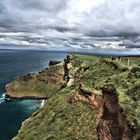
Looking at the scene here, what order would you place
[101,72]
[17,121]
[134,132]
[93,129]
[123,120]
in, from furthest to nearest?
1. [17,121]
2. [101,72]
3. [93,129]
4. [123,120]
5. [134,132]

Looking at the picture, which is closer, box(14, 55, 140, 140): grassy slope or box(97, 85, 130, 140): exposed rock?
box(97, 85, 130, 140): exposed rock

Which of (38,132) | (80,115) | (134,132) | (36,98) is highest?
(134,132)

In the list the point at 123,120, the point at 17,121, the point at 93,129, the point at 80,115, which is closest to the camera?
the point at 123,120

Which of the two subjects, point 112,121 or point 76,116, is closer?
point 112,121

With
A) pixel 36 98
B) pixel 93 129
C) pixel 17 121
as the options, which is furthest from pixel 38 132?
pixel 36 98

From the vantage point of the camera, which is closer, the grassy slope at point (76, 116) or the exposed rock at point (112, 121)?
the exposed rock at point (112, 121)

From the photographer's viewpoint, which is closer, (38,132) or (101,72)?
(38,132)

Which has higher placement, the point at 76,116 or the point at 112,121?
the point at 112,121

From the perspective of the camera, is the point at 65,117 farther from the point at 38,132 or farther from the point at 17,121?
the point at 17,121

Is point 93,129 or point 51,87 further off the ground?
point 93,129

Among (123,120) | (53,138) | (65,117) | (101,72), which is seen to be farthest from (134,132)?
(101,72)
